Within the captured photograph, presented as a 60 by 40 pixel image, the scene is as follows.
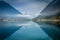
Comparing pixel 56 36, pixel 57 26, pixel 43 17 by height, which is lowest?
pixel 56 36

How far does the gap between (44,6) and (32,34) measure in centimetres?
50

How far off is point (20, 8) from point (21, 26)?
0.30 metres

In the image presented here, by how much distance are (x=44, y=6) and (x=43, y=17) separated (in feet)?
0.60

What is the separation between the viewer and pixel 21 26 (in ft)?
6.10

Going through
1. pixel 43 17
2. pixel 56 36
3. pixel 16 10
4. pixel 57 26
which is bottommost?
pixel 56 36

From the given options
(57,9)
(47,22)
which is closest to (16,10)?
(47,22)

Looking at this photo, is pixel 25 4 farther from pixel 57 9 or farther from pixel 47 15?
Answer: pixel 57 9

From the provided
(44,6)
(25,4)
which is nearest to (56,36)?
(44,6)

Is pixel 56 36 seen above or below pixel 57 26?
below

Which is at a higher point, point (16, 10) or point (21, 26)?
point (16, 10)

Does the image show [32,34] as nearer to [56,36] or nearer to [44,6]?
[56,36]

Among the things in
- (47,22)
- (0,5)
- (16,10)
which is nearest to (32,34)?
(47,22)

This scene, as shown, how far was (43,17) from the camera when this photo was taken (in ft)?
6.22

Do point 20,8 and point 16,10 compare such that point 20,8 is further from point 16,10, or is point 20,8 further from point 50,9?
point 50,9
